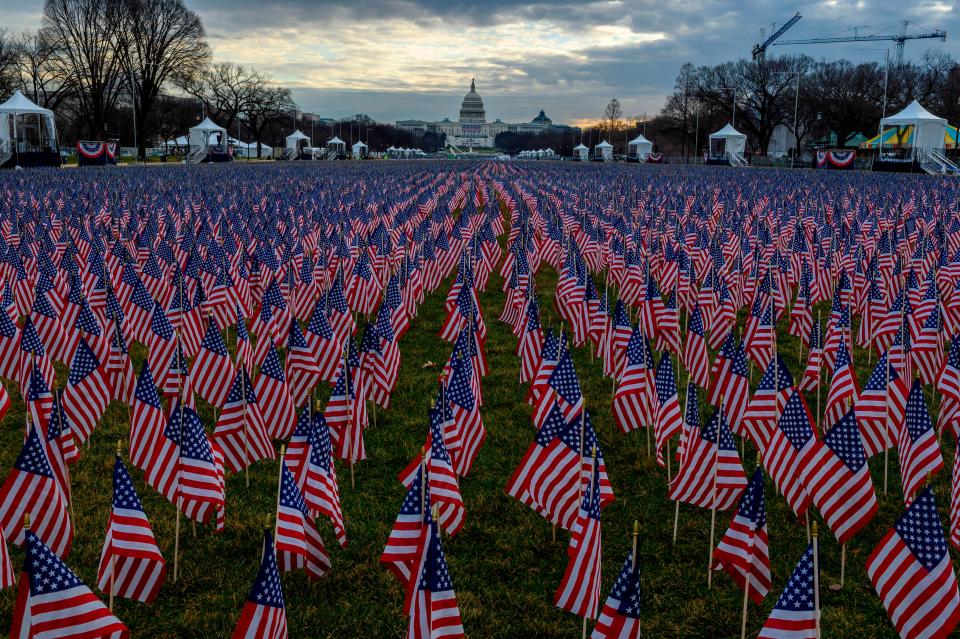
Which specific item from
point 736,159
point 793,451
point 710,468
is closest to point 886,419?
point 793,451

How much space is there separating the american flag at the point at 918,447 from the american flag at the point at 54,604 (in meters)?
5.18

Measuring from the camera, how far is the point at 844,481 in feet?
17.6

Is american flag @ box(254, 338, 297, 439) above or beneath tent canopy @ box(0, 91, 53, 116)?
beneath

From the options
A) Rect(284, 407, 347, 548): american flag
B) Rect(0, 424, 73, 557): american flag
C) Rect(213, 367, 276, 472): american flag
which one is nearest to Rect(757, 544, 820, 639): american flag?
Rect(284, 407, 347, 548): american flag

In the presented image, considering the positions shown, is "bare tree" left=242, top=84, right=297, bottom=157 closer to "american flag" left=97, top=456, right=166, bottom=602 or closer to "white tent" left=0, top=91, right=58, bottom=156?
"white tent" left=0, top=91, right=58, bottom=156

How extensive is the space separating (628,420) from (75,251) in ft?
38.8

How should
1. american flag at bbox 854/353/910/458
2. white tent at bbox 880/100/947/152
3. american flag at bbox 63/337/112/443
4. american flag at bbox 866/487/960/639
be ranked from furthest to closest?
white tent at bbox 880/100/947/152, american flag at bbox 63/337/112/443, american flag at bbox 854/353/910/458, american flag at bbox 866/487/960/639

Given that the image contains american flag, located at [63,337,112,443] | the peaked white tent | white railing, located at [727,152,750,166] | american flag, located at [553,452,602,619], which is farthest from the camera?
the peaked white tent

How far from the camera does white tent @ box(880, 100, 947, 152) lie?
5375 cm

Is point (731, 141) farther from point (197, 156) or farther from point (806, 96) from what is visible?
point (197, 156)

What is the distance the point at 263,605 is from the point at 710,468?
3.27 m

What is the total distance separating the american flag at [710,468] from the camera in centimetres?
577

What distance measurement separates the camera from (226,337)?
1115 centimetres

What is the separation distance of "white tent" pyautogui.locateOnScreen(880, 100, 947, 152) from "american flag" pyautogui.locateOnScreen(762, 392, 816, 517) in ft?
180
